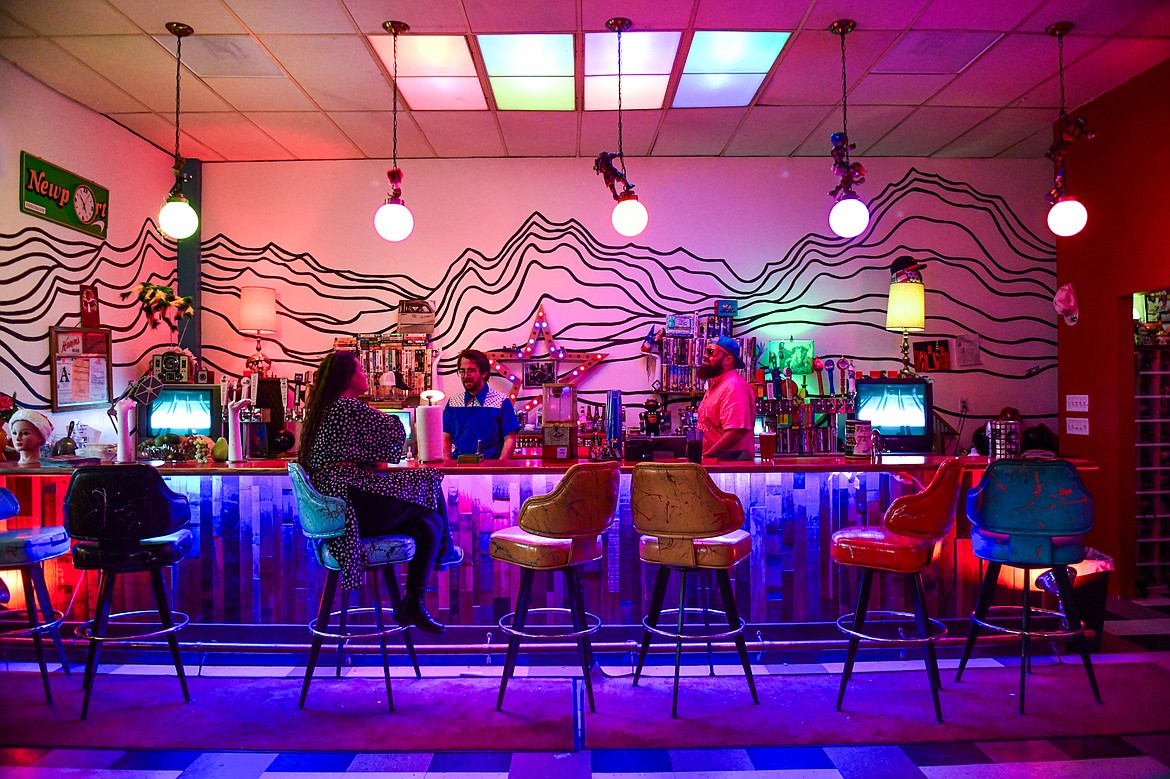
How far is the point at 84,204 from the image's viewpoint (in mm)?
5375

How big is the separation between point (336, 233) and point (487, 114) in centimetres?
205

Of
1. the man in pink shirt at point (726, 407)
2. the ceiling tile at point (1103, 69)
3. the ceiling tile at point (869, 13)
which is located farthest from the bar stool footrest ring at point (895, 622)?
the ceiling tile at point (1103, 69)

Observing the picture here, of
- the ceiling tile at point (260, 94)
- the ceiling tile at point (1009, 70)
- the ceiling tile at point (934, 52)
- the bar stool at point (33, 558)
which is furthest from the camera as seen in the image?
the ceiling tile at point (260, 94)

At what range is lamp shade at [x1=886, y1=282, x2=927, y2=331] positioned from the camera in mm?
5941

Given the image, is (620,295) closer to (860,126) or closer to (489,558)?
(860,126)

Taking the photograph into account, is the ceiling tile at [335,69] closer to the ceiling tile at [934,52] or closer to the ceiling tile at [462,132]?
the ceiling tile at [462,132]

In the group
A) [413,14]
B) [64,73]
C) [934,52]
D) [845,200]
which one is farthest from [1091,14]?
[64,73]

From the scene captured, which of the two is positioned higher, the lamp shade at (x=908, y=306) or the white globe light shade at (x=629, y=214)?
the white globe light shade at (x=629, y=214)

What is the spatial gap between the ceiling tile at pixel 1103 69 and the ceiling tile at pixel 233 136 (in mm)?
6168

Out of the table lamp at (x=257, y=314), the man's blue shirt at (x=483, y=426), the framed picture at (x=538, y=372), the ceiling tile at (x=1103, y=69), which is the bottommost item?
the man's blue shirt at (x=483, y=426)

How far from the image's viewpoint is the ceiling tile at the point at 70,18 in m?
4.01

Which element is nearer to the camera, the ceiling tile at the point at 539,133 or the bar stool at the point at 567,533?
the bar stool at the point at 567,533

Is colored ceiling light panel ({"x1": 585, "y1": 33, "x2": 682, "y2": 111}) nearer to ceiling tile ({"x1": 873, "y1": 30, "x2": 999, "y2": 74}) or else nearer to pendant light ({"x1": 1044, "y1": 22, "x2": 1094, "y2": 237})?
ceiling tile ({"x1": 873, "y1": 30, "x2": 999, "y2": 74})

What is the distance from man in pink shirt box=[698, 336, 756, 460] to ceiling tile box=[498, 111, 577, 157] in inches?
92.7
